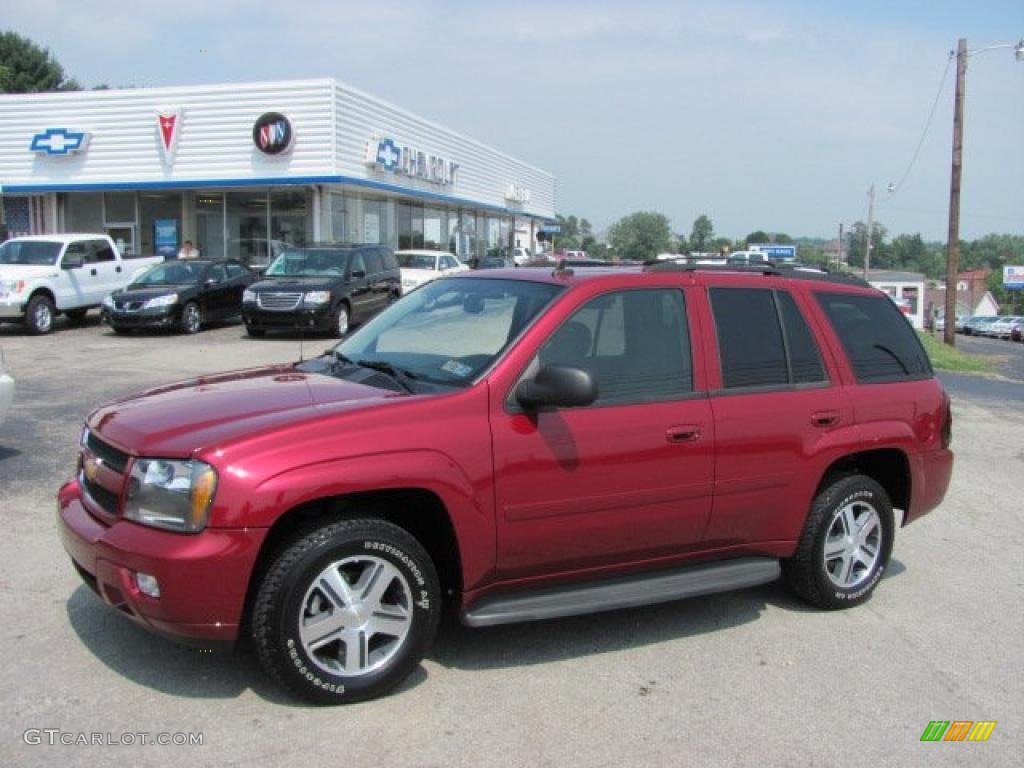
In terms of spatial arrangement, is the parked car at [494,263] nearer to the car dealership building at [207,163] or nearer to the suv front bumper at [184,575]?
the suv front bumper at [184,575]

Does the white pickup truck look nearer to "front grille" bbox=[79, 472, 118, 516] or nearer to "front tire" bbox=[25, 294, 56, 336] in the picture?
"front tire" bbox=[25, 294, 56, 336]

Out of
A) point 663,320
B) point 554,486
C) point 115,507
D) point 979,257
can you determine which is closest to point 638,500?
point 554,486

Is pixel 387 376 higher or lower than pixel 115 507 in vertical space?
higher

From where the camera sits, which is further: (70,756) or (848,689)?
(848,689)

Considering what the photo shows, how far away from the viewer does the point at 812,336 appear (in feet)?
16.5

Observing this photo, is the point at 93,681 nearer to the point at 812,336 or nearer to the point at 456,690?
the point at 456,690

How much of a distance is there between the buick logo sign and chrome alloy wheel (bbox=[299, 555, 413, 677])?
80.1ft

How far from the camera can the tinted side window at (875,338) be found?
205 inches

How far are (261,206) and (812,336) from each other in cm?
2582

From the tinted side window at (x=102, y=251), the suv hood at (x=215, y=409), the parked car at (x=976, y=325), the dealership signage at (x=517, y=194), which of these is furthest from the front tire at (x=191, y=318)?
the parked car at (x=976, y=325)

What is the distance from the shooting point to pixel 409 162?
31641mm

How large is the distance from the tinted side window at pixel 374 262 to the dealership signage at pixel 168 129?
10.7 metres

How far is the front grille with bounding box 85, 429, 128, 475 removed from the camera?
12.3 ft

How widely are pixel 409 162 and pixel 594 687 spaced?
29.2 meters
